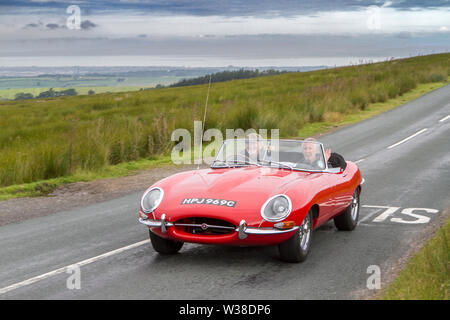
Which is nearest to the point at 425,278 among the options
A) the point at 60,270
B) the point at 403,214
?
the point at 60,270

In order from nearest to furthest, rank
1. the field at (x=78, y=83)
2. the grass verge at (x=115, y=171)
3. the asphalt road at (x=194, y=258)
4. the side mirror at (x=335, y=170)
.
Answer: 1. the asphalt road at (x=194, y=258)
2. the side mirror at (x=335, y=170)
3. the grass verge at (x=115, y=171)
4. the field at (x=78, y=83)

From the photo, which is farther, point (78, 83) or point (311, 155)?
point (78, 83)

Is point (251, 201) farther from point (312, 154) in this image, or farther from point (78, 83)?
point (78, 83)

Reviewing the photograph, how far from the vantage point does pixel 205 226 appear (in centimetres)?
656

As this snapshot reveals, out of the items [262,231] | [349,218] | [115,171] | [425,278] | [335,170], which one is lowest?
[115,171]

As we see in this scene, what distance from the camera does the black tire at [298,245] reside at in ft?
22.0

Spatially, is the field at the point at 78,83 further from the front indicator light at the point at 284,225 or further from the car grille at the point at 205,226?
the front indicator light at the point at 284,225

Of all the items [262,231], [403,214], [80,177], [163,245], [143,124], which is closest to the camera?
[262,231]

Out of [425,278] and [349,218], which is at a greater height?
[425,278]

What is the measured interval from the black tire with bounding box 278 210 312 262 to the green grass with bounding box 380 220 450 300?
43.9 inches

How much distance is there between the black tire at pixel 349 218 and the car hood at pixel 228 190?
3.78 feet

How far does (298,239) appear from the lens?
6.72m

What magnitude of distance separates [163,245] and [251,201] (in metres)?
1.32

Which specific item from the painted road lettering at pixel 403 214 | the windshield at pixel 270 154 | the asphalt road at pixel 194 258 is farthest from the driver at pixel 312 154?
the painted road lettering at pixel 403 214
